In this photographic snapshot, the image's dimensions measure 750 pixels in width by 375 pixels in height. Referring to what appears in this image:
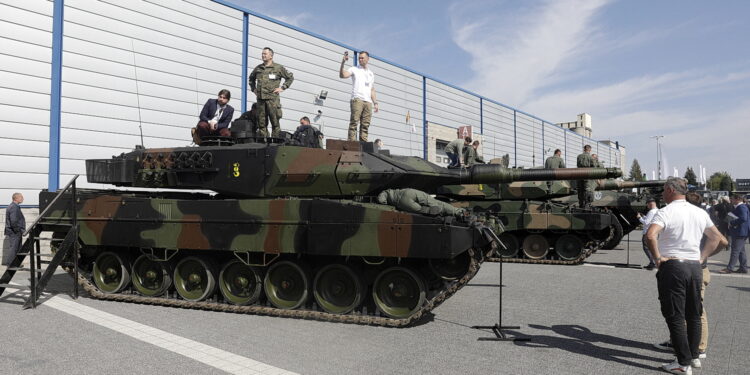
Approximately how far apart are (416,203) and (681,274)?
332 centimetres

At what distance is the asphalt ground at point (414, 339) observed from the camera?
531 centimetres

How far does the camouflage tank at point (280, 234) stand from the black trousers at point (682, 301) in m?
2.32

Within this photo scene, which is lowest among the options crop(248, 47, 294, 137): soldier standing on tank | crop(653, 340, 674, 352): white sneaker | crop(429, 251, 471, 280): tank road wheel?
crop(653, 340, 674, 352): white sneaker

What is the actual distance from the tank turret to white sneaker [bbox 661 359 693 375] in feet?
11.0

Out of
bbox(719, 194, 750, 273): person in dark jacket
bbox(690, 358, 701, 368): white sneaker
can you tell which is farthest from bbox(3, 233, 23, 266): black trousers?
bbox(719, 194, 750, 273): person in dark jacket

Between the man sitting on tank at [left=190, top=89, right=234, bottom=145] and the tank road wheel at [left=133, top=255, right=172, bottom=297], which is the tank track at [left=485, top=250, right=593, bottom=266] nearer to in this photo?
the man sitting on tank at [left=190, top=89, right=234, bottom=145]

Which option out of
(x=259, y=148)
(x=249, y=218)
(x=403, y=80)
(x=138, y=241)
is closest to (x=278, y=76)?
(x=259, y=148)

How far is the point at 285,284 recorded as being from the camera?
800 cm

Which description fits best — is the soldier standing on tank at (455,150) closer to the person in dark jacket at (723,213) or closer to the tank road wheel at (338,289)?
the tank road wheel at (338,289)

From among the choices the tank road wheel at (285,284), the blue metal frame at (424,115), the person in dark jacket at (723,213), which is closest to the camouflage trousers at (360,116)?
the tank road wheel at (285,284)

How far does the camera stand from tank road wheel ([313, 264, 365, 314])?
744 centimetres

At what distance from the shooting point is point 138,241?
28.3ft

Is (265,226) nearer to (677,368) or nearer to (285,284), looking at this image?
(285,284)

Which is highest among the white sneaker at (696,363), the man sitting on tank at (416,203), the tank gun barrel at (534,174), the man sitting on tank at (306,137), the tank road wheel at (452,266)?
the man sitting on tank at (306,137)
